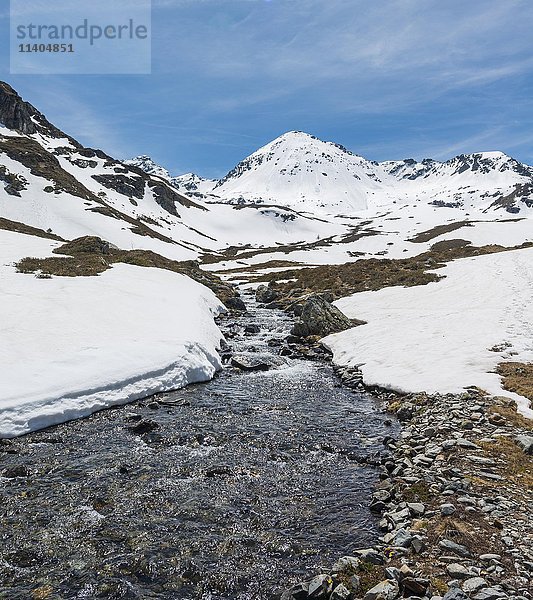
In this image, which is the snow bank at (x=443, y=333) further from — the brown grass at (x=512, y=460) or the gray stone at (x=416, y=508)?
the gray stone at (x=416, y=508)

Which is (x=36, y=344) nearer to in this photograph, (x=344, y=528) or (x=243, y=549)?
(x=243, y=549)

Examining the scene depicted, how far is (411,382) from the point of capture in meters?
18.3

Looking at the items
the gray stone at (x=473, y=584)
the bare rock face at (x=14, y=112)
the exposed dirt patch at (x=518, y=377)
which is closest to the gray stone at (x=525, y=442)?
the exposed dirt patch at (x=518, y=377)

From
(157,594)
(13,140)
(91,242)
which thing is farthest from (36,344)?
(13,140)

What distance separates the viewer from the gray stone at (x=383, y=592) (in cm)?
690

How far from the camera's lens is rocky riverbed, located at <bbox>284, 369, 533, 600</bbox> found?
7.10 m

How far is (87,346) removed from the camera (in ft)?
61.2

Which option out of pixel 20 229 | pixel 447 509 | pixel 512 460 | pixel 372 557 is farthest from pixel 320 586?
pixel 20 229

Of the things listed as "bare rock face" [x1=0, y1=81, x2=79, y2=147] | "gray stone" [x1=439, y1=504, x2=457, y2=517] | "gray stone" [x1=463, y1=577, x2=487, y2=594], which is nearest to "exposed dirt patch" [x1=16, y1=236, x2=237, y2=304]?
"gray stone" [x1=439, y1=504, x2=457, y2=517]

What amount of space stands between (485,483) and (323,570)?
4668 mm

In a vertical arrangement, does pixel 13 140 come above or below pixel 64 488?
above

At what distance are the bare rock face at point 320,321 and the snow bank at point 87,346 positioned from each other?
22.7 ft

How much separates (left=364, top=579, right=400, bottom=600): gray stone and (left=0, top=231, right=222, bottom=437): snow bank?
11.5 meters

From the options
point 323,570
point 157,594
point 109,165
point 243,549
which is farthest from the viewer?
point 109,165
